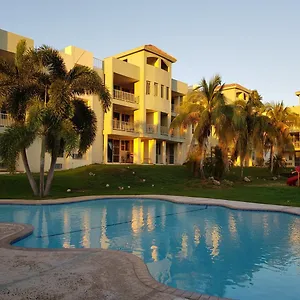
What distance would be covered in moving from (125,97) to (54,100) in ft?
52.6

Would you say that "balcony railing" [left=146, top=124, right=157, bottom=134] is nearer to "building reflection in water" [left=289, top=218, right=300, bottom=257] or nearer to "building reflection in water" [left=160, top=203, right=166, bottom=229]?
"building reflection in water" [left=160, top=203, right=166, bottom=229]

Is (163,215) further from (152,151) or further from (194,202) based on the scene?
(152,151)

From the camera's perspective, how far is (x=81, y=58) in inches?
1043

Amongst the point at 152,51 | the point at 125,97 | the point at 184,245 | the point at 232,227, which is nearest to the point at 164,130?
the point at 125,97

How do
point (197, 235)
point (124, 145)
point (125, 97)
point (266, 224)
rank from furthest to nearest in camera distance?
point (124, 145) → point (125, 97) → point (266, 224) → point (197, 235)

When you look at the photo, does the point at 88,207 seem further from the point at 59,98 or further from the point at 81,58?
the point at 81,58

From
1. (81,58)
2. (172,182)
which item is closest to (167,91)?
(81,58)

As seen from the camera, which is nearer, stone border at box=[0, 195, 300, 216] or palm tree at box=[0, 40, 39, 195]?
stone border at box=[0, 195, 300, 216]

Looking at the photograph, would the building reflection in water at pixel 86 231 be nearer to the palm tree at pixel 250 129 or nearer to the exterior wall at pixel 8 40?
the exterior wall at pixel 8 40

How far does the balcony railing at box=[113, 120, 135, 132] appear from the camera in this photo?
29.3 metres

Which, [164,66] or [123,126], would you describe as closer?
[123,126]

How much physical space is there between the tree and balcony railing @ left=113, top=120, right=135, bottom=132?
41.4 feet

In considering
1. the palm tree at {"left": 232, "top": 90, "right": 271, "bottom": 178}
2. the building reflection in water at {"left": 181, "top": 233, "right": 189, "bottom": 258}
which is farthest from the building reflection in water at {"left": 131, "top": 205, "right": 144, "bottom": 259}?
the palm tree at {"left": 232, "top": 90, "right": 271, "bottom": 178}

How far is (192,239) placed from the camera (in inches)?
334
